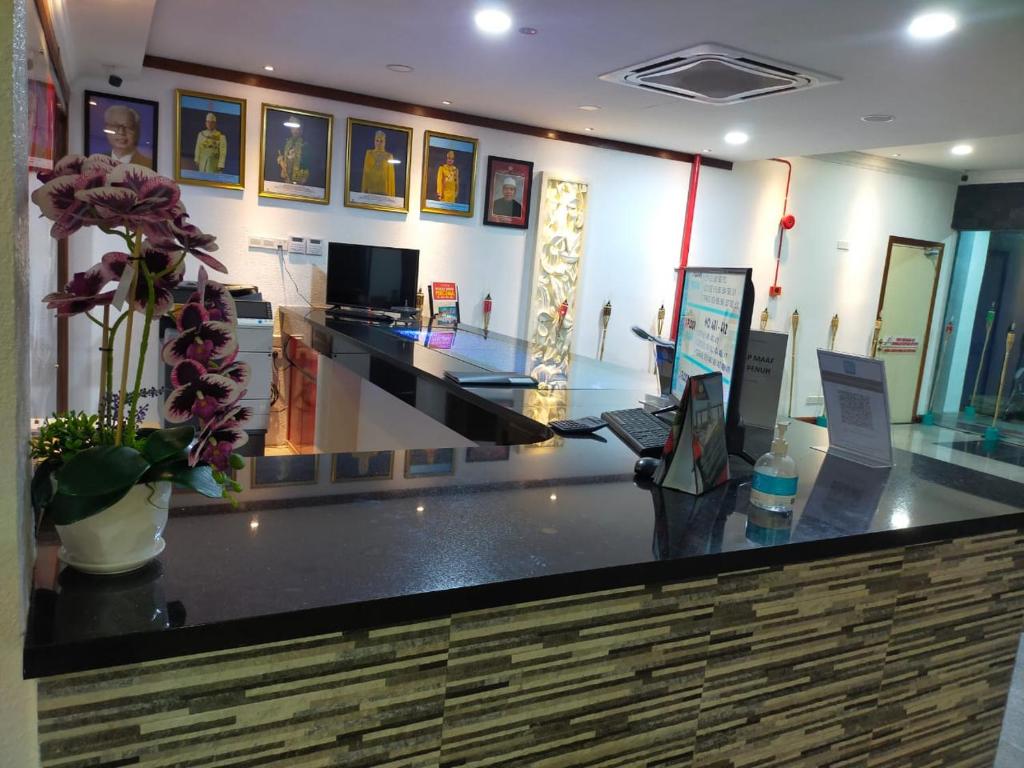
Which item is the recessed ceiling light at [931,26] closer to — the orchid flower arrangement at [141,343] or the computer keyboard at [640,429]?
the computer keyboard at [640,429]

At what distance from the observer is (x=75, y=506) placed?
828 millimetres

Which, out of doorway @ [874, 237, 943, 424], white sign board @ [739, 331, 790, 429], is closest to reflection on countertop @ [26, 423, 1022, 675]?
white sign board @ [739, 331, 790, 429]

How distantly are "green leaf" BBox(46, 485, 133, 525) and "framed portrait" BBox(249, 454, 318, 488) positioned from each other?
18.0 inches

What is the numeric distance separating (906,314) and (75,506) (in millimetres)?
8681

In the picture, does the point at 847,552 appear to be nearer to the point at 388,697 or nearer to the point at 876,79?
the point at 388,697

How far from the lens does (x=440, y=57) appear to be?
4109mm

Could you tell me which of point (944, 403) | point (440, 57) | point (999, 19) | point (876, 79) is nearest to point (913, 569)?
point (999, 19)

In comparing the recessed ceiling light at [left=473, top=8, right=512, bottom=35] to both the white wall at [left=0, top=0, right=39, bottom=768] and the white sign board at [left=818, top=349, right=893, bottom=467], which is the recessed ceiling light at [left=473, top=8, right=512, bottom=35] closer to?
the white sign board at [left=818, top=349, right=893, bottom=467]

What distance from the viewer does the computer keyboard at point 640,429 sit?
1728 mm

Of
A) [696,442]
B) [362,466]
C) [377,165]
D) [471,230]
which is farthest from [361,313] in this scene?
[696,442]

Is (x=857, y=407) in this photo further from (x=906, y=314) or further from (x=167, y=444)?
(x=906, y=314)

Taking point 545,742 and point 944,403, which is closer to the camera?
point 545,742

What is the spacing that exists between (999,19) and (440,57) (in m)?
2.58

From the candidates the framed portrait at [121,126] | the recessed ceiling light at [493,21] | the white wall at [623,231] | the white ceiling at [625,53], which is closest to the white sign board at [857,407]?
the white ceiling at [625,53]
